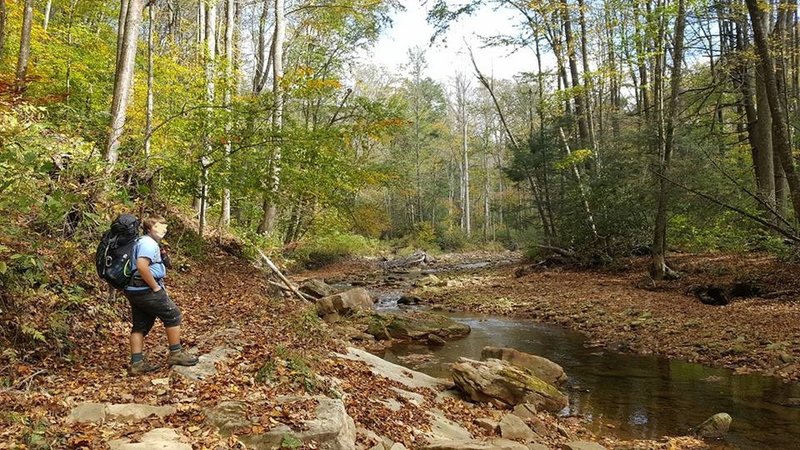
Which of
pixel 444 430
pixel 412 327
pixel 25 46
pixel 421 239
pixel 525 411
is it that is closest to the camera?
pixel 444 430

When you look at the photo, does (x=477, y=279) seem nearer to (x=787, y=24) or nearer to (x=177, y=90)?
(x=177, y=90)

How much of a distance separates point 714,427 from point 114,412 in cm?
659

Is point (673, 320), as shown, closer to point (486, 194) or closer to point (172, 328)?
point (172, 328)

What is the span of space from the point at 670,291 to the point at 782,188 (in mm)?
4622

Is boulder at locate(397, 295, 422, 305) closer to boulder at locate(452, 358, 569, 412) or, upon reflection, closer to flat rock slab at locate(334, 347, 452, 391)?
flat rock slab at locate(334, 347, 452, 391)

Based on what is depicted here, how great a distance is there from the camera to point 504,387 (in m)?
7.46

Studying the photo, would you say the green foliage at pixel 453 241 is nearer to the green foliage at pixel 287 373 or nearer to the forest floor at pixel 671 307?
the forest floor at pixel 671 307

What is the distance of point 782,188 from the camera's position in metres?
15.4

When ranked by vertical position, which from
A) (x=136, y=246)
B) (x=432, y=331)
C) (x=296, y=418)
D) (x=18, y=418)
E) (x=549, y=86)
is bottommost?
(x=432, y=331)

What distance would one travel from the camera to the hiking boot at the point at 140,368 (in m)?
5.02

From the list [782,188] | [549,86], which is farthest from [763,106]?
[549,86]

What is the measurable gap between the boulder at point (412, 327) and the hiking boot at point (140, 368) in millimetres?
7113

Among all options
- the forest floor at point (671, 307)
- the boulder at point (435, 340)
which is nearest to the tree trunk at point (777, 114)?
the forest floor at point (671, 307)

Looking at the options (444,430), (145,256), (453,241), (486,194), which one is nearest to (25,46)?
(145,256)
